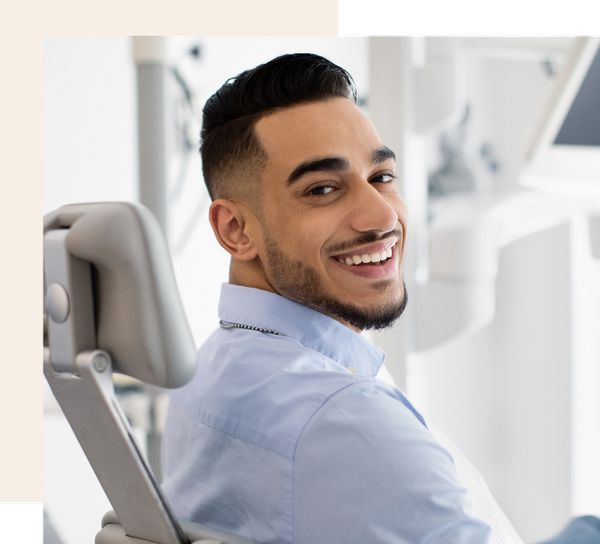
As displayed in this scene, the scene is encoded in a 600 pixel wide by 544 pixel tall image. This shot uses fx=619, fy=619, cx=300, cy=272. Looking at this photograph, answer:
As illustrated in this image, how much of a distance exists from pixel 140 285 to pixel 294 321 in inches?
10.5

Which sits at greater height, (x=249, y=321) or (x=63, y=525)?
(x=249, y=321)

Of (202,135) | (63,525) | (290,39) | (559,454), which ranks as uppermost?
(290,39)

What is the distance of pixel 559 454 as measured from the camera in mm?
2324

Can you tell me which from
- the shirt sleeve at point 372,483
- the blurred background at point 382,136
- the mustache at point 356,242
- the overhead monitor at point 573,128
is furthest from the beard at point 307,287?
the overhead monitor at point 573,128

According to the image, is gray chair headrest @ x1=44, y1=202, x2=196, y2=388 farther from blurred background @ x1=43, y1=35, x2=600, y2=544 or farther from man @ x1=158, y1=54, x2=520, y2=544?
blurred background @ x1=43, y1=35, x2=600, y2=544

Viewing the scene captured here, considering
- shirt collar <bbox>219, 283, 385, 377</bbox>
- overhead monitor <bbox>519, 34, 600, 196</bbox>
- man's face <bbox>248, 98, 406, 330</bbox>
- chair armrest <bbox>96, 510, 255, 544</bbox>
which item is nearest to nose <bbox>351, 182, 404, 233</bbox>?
man's face <bbox>248, 98, 406, 330</bbox>

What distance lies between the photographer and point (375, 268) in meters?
0.82

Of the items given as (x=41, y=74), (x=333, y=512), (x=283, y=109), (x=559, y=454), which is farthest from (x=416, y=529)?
(x=559, y=454)

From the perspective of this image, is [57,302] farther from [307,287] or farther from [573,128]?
[573,128]

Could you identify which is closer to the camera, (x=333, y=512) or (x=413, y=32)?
(x=333, y=512)

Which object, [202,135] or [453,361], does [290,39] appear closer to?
[202,135]

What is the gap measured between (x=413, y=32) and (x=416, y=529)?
0.98 metres

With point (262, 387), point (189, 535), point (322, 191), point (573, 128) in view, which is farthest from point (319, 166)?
point (573, 128)

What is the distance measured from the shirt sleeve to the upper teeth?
26cm
